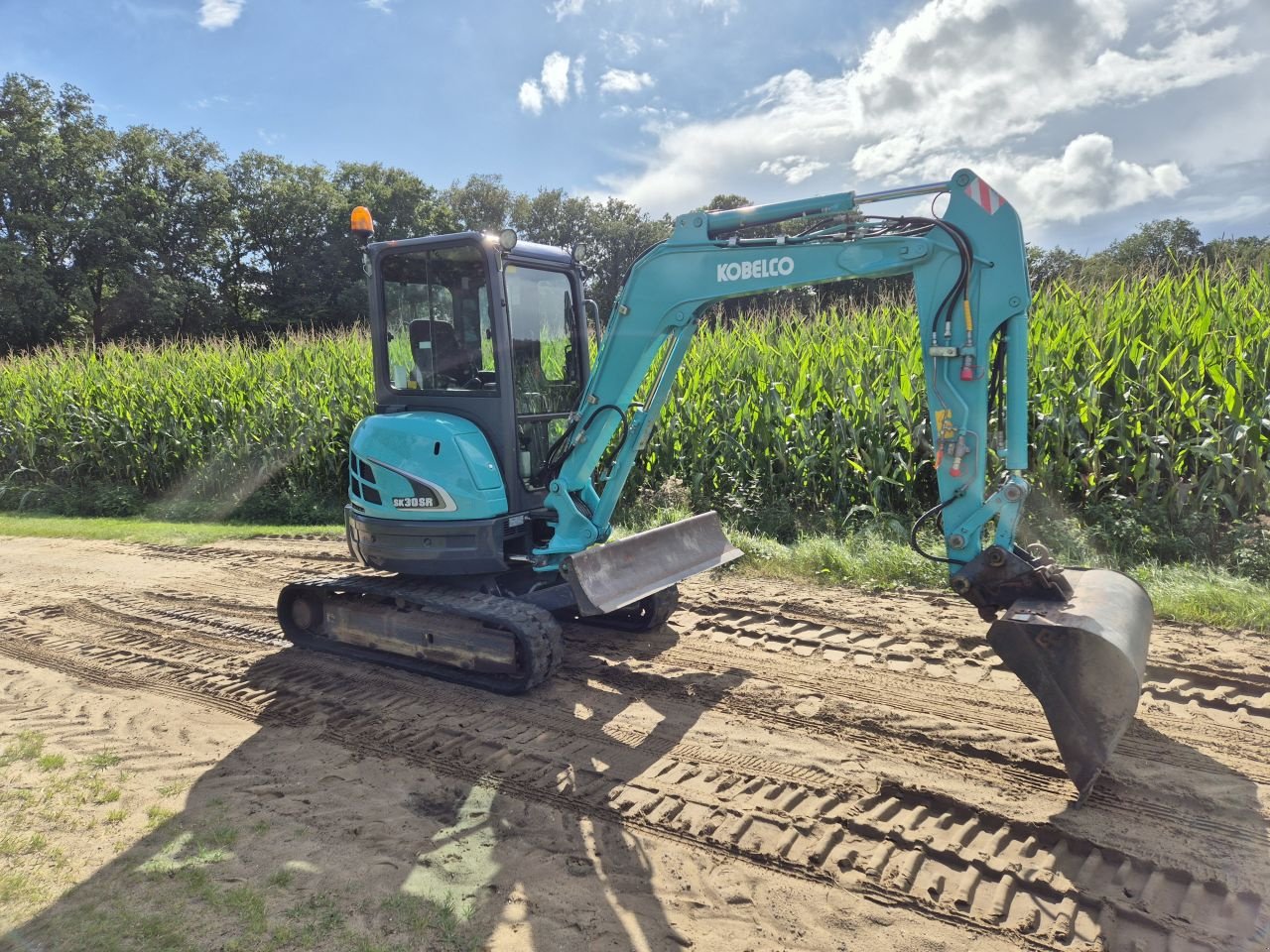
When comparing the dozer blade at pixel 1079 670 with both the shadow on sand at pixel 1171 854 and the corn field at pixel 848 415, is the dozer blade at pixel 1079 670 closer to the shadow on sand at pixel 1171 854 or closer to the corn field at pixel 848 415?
the shadow on sand at pixel 1171 854

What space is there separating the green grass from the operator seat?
5.08 metres

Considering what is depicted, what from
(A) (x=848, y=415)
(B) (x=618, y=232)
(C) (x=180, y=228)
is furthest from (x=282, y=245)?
(A) (x=848, y=415)

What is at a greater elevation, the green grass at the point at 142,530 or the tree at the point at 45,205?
the tree at the point at 45,205

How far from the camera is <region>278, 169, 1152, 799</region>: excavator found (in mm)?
3703

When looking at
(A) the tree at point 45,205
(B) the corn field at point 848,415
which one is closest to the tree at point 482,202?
(A) the tree at point 45,205

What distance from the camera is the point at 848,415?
8008 mm

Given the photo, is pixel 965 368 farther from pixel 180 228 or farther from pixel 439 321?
pixel 180 228

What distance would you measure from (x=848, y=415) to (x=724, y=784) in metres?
5.05

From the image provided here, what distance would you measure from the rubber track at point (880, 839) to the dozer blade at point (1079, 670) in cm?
39

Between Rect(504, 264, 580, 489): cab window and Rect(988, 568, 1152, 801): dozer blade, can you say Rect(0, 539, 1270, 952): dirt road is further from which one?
Rect(504, 264, 580, 489): cab window

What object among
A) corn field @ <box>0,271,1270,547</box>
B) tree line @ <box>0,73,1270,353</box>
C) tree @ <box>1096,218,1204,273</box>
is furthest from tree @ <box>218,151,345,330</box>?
tree @ <box>1096,218,1204,273</box>

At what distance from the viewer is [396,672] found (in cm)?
526

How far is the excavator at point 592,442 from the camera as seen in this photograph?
3703mm

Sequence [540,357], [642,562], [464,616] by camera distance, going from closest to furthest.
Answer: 1. [464,616]
2. [642,562]
3. [540,357]
